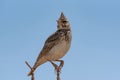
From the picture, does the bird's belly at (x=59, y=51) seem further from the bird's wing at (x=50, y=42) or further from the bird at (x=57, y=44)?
the bird's wing at (x=50, y=42)

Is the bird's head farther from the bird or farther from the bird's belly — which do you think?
the bird's belly

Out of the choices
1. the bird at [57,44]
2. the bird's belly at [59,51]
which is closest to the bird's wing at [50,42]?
the bird at [57,44]

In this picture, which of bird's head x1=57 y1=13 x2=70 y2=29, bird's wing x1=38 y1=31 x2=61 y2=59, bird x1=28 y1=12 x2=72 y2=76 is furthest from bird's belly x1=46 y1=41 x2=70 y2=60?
bird's head x1=57 y1=13 x2=70 y2=29

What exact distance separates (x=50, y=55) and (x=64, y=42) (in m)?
0.51

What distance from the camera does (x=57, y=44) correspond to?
970 cm

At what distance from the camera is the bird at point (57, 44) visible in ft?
31.3

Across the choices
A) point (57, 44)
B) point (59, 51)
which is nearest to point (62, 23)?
point (57, 44)

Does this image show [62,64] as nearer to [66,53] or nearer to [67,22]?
[66,53]

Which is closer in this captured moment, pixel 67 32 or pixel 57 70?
pixel 57 70

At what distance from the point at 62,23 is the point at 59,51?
30.1 inches

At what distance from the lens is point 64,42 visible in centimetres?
962

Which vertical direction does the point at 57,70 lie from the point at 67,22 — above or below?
below

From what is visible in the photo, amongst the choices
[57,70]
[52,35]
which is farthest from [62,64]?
[52,35]

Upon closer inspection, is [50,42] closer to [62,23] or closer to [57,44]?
[57,44]
